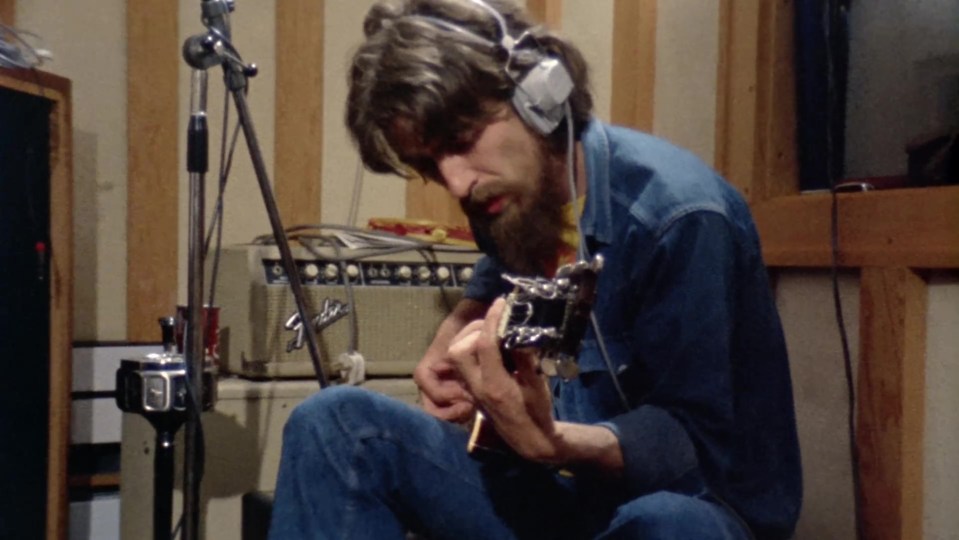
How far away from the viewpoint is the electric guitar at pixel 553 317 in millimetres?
763

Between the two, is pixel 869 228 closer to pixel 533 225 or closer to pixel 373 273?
pixel 533 225

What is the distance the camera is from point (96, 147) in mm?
1979

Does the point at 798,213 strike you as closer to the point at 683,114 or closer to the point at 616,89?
the point at 683,114

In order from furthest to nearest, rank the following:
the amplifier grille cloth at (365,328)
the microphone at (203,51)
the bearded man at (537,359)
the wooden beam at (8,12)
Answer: the wooden beam at (8,12)
the amplifier grille cloth at (365,328)
the microphone at (203,51)
the bearded man at (537,359)

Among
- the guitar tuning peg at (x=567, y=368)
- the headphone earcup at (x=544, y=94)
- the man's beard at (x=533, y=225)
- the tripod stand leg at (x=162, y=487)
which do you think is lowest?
the tripod stand leg at (x=162, y=487)

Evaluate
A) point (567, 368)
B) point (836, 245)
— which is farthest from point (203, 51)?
point (836, 245)

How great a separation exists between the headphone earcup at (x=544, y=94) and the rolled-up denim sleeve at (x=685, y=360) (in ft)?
0.69

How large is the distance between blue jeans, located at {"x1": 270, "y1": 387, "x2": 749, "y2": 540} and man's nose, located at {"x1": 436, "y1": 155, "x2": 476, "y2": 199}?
26cm

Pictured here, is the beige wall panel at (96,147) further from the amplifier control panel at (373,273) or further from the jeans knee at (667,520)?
the jeans knee at (667,520)

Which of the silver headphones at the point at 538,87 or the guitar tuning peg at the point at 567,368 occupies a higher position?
the silver headphones at the point at 538,87

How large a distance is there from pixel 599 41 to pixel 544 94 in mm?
1125

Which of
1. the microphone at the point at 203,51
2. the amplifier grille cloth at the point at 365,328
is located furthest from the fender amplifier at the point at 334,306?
the microphone at the point at 203,51

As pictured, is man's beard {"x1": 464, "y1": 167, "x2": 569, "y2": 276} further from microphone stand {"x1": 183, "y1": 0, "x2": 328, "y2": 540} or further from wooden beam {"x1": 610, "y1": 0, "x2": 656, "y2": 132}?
wooden beam {"x1": 610, "y1": 0, "x2": 656, "y2": 132}

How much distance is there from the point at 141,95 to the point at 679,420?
1.52 meters
